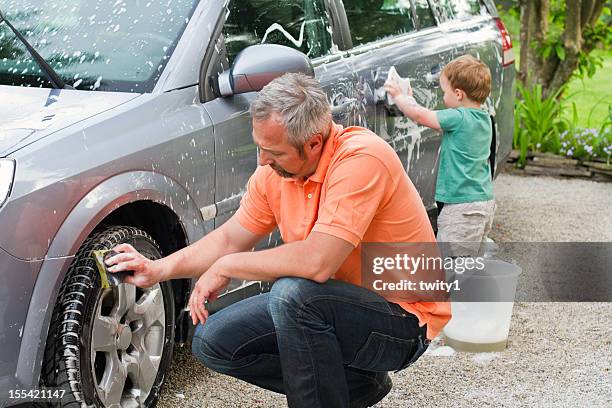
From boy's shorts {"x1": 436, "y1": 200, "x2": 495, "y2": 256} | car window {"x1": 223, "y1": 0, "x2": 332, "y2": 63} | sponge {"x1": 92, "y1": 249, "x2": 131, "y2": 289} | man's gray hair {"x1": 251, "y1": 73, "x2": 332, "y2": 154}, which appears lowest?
boy's shorts {"x1": 436, "y1": 200, "x2": 495, "y2": 256}

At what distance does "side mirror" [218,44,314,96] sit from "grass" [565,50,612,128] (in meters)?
5.66

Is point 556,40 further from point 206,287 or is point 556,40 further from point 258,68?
point 206,287

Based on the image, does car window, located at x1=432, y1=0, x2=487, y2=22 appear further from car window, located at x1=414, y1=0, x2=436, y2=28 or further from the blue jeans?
the blue jeans

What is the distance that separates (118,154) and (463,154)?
1961mm

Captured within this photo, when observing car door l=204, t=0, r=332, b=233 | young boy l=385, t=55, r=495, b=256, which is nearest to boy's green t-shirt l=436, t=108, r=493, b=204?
young boy l=385, t=55, r=495, b=256

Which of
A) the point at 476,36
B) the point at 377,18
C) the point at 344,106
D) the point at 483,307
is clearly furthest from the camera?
the point at 476,36

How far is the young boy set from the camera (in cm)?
477

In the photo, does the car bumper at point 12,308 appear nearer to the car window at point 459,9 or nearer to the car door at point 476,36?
the car door at point 476,36

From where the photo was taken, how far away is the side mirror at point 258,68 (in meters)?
3.73

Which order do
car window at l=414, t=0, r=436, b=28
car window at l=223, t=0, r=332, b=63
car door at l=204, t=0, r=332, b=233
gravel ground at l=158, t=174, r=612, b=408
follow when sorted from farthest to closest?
car window at l=414, t=0, r=436, b=28
car window at l=223, t=0, r=332, b=63
gravel ground at l=158, t=174, r=612, b=408
car door at l=204, t=0, r=332, b=233

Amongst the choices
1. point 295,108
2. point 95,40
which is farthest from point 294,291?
point 95,40

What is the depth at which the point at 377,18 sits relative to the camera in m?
5.35

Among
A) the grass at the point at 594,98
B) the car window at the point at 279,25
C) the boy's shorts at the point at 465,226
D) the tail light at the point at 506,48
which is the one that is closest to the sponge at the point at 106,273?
the car window at the point at 279,25

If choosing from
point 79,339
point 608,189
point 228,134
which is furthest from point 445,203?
point 608,189
